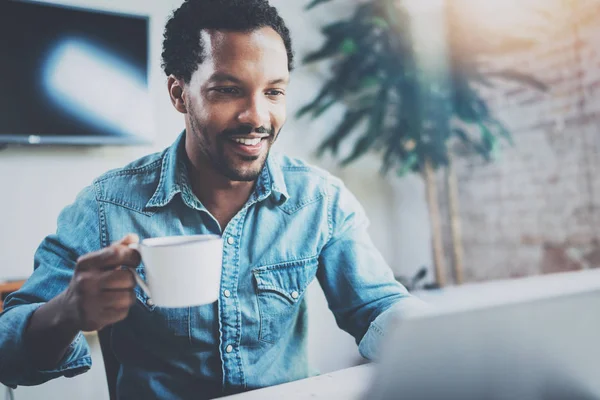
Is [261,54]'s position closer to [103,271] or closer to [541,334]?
[103,271]

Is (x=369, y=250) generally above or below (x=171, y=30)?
below

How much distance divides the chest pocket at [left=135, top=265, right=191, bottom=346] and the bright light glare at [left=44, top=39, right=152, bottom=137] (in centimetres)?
138

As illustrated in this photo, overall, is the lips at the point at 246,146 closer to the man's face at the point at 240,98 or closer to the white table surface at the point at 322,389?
the man's face at the point at 240,98

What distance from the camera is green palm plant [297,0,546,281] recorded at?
2.36 metres

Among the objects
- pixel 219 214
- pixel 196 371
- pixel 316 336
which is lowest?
pixel 316 336

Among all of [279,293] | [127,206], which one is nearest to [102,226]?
[127,206]

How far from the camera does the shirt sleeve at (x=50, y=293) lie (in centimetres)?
78

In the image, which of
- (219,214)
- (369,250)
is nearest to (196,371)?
(219,214)

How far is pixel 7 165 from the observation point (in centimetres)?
204

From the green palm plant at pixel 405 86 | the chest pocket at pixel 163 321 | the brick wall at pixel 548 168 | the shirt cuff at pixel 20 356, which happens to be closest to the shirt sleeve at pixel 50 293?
the shirt cuff at pixel 20 356

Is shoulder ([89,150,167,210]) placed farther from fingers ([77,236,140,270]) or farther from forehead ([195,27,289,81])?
fingers ([77,236,140,270])

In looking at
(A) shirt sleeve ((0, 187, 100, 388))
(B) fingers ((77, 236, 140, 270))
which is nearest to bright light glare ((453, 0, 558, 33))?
(A) shirt sleeve ((0, 187, 100, 388))

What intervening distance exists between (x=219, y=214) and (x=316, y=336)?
71.2 inches

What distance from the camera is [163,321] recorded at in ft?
3.13
